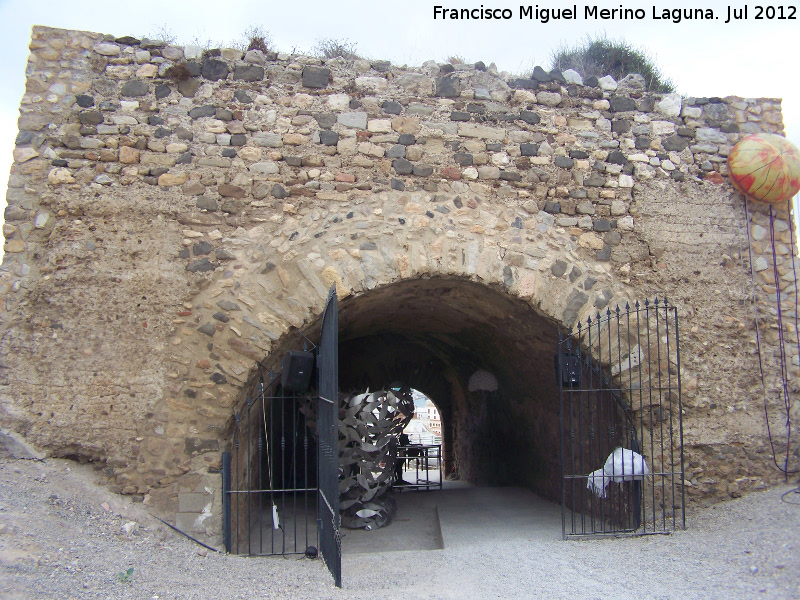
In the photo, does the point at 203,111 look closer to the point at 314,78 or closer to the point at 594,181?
the point at 314,78

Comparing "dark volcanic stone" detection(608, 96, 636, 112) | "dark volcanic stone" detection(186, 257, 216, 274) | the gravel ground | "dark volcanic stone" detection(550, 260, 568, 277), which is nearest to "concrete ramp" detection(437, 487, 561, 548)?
the gravel ground

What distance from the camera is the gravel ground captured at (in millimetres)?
3514

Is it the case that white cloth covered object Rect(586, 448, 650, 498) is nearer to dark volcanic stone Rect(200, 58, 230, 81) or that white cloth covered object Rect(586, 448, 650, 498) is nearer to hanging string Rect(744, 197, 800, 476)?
hanging string Rect(744, 197, 800, 476)

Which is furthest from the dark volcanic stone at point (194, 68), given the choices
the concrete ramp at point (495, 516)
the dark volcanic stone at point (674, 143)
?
the concrete ramp at point (495, 516)

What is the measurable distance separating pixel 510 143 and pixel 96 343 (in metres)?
3.63

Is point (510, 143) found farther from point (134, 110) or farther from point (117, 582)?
point (117, 582)

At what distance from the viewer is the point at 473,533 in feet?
18.3

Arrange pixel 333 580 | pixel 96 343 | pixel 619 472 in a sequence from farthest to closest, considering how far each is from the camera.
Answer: pixel 619 472 → pixel 96 343 → pixel 333 580

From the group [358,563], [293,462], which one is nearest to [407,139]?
[293,462]

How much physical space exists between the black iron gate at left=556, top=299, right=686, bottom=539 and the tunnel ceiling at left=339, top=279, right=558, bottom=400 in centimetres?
46

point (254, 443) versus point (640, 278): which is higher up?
point (640, 278)

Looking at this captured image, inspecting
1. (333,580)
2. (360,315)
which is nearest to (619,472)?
(333,580)

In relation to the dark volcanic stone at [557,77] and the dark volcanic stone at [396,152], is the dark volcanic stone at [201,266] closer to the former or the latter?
the dark volcanic stone at [396,152]

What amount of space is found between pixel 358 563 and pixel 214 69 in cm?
401
